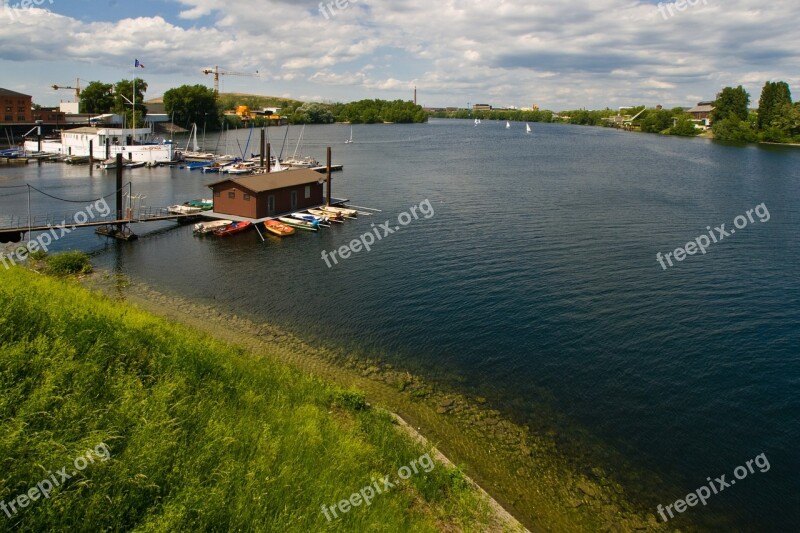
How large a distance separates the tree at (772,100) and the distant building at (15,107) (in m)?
178

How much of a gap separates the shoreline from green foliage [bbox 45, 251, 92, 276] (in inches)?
500

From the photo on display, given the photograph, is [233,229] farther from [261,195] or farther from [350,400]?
[350,400]

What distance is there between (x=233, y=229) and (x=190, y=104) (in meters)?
132

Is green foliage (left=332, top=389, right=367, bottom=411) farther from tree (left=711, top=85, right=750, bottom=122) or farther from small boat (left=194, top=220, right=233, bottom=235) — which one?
tree (left=711, top=85, right=750, bottom=122)

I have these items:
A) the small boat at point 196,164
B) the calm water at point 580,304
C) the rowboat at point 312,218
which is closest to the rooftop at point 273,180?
the rowboat at point 312,218

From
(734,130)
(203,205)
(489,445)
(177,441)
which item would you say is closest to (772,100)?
(734,130)

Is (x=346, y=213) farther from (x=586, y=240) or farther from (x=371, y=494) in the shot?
(x=371, y=494)

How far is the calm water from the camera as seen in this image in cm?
1878

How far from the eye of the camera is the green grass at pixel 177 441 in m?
9.58

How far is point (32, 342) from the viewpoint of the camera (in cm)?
1287

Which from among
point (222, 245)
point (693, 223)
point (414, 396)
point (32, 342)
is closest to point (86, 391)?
point (32, 342)

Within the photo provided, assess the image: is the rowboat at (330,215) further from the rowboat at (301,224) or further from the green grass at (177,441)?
the green grass at (177,441)

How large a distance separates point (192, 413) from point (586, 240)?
1381 inches

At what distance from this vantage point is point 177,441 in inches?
457
